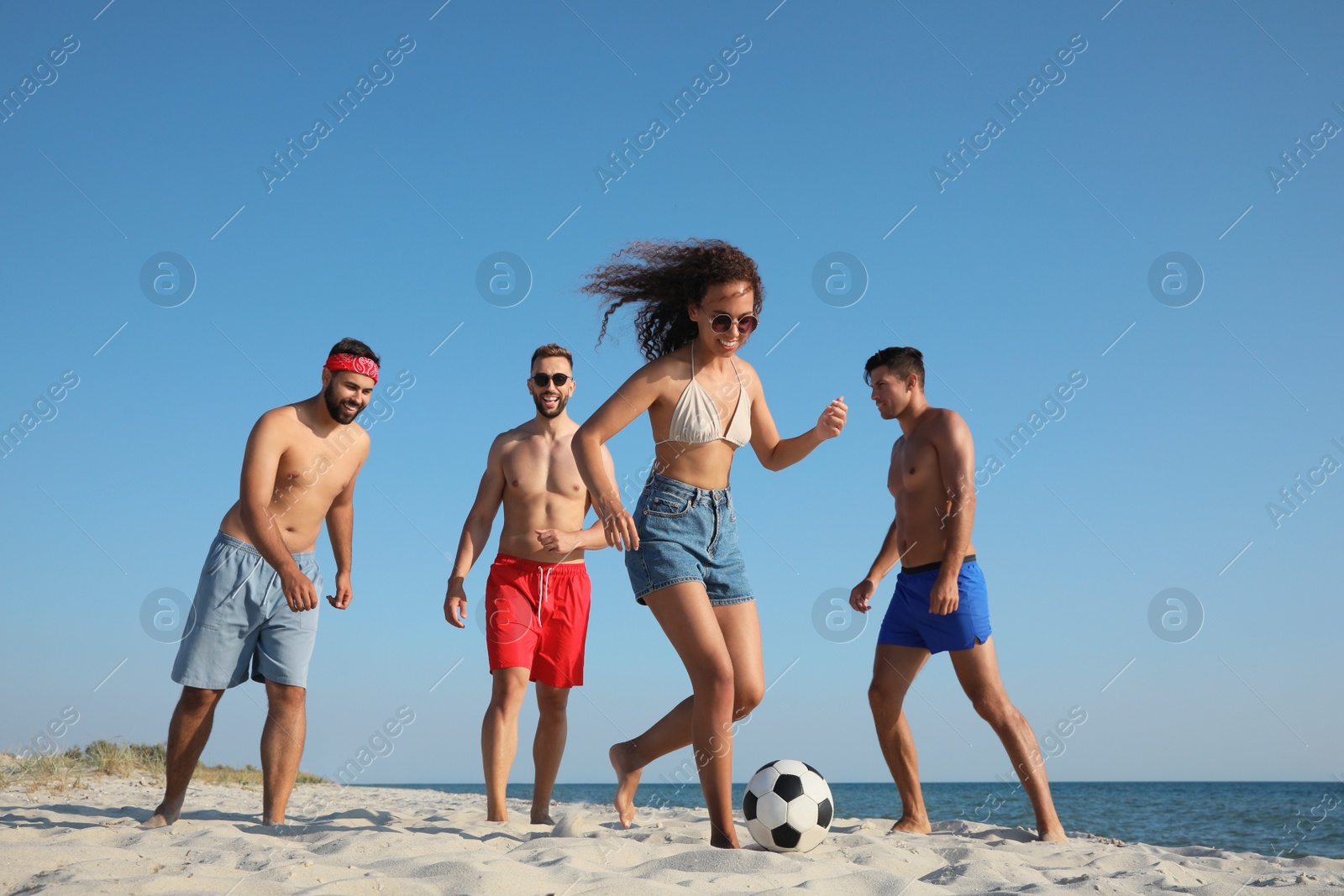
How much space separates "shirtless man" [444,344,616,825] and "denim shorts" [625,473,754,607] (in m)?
1.09

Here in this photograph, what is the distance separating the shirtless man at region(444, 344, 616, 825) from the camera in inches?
190

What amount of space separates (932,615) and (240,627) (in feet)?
11.9

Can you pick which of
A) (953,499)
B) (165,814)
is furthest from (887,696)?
(165,814)

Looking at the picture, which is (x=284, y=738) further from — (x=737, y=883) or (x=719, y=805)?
(x=737, y=883)

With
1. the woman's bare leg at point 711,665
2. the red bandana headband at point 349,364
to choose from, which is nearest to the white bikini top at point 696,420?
the woman's bare leg at point 711,665

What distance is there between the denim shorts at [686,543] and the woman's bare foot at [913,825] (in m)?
1.98

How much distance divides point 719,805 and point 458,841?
3.79 ft

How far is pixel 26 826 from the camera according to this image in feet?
14.4

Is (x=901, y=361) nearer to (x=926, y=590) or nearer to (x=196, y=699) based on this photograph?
(x=926, y=590)

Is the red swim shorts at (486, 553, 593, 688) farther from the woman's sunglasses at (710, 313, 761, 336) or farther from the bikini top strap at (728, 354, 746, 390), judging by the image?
the woman's sunglasses at (710, 313, 761, 336)

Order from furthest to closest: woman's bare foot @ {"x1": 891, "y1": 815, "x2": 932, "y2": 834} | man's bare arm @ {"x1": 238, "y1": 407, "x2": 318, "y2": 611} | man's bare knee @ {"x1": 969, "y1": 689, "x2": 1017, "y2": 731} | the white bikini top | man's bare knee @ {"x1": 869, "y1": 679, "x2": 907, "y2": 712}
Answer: man's bare knee @ {"x1": 869, "y1": 679, "x2": 907, "y2": 712} → woman's bare foot @ {"x1": 891, "y1": 815, "x2": 932, "y2": 834} → man's bare knee @ {"x1": 969, "y1": 689, "x2": 1017, "y2": 731} → man's bare arm @ {"x1": 238, "y1": 407, "x2": 318, "y2": 611} → the white bikini top

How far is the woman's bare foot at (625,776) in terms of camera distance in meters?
4.50

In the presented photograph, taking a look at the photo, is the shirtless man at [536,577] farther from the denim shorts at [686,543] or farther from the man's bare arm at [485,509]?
the denim shorts at [686,543]

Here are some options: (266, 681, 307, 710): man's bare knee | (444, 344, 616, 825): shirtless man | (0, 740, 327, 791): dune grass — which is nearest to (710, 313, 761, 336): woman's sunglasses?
(444, 344, 616, 825): shirtless man
